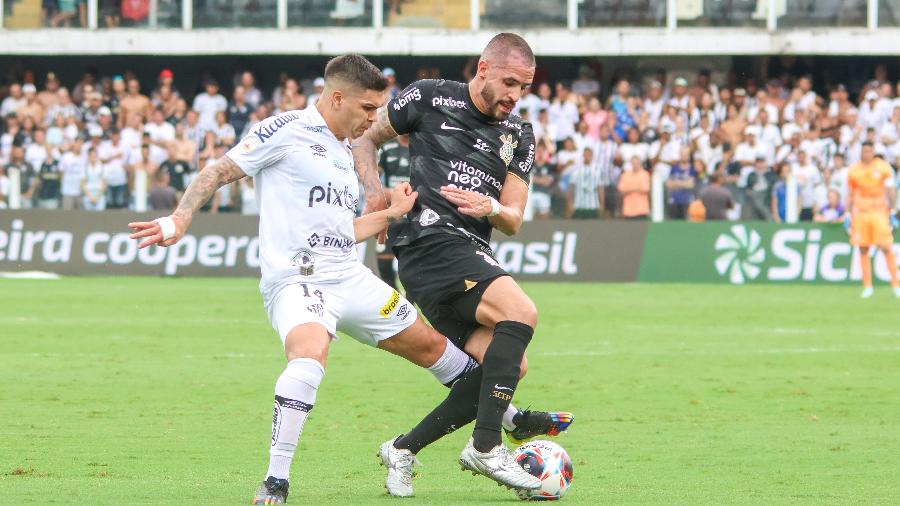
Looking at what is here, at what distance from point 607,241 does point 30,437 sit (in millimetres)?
16693

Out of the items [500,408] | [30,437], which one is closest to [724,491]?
[500,408]

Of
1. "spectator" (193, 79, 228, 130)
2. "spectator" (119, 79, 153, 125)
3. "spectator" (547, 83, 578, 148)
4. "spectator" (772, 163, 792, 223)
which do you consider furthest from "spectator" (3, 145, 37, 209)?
"spectator" (772, 163, 792, 223)

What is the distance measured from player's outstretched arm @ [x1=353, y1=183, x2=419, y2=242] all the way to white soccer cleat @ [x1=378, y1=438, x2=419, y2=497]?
1011mm

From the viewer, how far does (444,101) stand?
781 cm

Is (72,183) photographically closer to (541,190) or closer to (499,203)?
(541,190)

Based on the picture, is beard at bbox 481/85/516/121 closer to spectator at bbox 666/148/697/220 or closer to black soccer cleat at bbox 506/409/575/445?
black soccer cleat at bbox 506/409/575/445

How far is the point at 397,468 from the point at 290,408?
29.0 inches

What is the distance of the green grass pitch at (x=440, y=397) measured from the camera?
24.4ft

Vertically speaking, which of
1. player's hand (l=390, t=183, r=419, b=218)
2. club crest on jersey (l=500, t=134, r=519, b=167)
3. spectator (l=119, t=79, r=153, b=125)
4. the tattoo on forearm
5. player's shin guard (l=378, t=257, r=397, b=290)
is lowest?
player's shin guard (l=378, t=257, r=397, b=290)

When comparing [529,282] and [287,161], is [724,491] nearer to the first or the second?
[287,161]

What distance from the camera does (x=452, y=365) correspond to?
7633 mm

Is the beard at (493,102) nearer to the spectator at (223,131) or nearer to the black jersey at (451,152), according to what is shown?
the black jersey at (451,152)

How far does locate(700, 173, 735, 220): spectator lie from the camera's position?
2456cm

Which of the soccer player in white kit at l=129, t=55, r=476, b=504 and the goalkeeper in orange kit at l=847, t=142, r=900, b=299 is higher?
the soccer player in white kit at l=129, t=55, r=476, b=504
